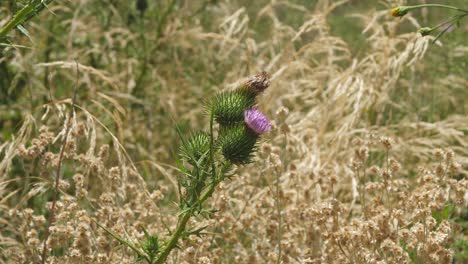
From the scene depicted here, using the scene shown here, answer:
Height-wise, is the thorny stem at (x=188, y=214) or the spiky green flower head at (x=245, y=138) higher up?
the spiky green flower head at (x=245, y=138)

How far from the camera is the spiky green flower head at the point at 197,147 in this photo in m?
2.05

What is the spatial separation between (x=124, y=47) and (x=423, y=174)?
228cm

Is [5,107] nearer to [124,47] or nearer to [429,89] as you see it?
[124,47]

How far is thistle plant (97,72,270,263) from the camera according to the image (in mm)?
1989

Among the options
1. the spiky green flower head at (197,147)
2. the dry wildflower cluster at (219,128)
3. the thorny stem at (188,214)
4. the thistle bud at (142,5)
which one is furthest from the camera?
the thistle bud at (142,5)

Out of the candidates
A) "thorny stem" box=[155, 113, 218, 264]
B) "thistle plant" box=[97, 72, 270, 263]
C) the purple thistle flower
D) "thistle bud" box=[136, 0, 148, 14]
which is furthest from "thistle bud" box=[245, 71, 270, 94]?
"thistle bud" box=[136, 0, 148, 14]

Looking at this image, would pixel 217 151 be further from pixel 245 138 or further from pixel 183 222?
pixel 183 222

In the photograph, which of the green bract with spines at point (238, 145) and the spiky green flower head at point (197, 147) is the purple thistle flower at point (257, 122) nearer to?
the green bract with spines at point (238, 145)

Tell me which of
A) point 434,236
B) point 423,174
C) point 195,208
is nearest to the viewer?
point 195,208

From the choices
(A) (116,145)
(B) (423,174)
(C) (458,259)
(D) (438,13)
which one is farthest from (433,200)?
(D) (438,13)

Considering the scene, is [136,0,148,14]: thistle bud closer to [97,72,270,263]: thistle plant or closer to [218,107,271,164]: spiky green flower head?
[97,72,270,263]: thistle plant

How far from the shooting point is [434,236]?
7.60ft

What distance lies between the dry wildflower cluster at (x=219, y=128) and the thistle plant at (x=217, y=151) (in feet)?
0.09

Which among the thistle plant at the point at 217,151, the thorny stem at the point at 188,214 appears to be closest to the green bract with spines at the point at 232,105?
the thistle plant at the point at 217,151
